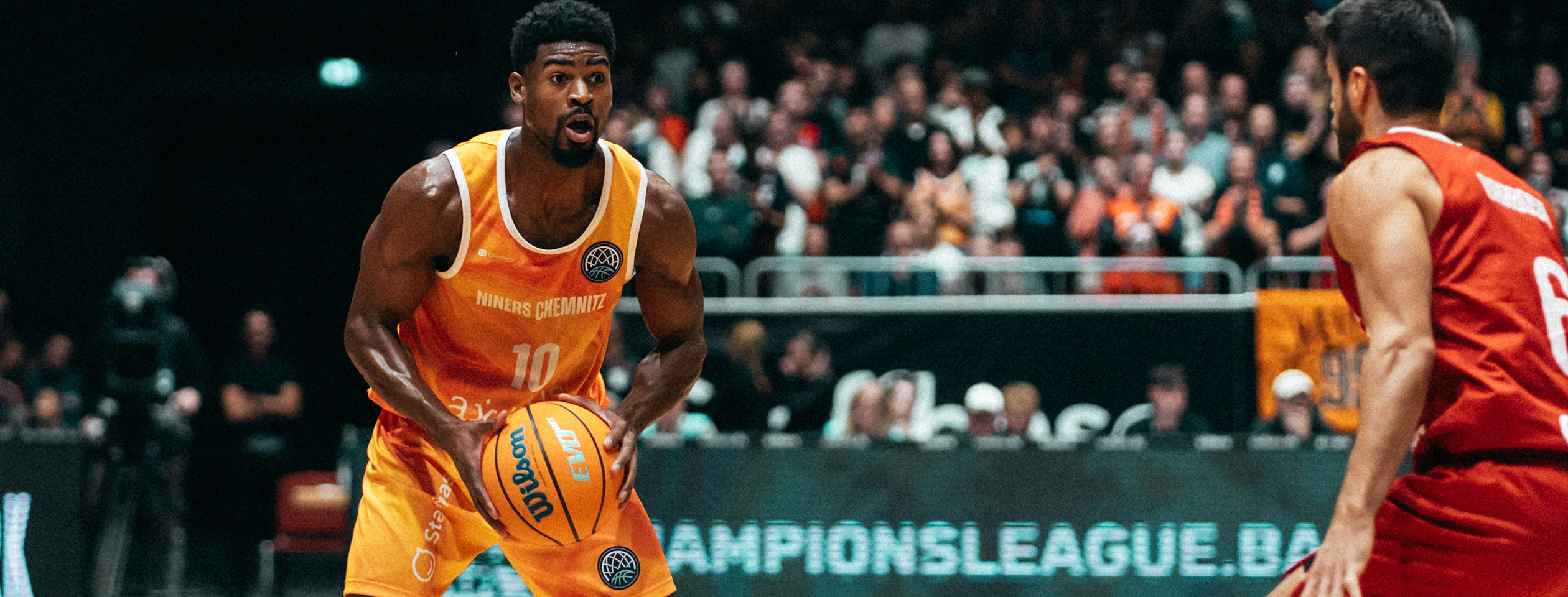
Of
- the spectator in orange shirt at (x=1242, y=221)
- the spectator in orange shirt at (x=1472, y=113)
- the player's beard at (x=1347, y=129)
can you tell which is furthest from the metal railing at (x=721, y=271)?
the player's beard at (x=1347, y=129)

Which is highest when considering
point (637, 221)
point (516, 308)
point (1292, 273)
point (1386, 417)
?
point (637, 221)

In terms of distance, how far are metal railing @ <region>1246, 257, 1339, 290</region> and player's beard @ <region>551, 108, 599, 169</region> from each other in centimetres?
580

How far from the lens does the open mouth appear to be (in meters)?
3.85

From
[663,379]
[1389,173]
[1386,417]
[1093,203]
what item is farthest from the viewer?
[1093,203]

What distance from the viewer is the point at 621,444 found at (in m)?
3.89

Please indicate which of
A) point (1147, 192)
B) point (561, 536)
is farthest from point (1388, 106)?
point (1147, 192)

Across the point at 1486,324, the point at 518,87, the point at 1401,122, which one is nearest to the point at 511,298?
the point at 518,87

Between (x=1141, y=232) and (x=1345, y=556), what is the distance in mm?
6622

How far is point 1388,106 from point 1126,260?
5957 mm

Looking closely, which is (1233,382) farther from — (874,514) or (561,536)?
(561,536)

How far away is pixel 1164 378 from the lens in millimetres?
8156

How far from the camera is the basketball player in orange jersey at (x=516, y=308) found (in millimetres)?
3885

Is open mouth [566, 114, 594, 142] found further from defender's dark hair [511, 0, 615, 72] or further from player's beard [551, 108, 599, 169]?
defender's dark hair [511, 0, 615, 72]

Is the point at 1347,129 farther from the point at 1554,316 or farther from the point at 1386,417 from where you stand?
the point at 1386,417
